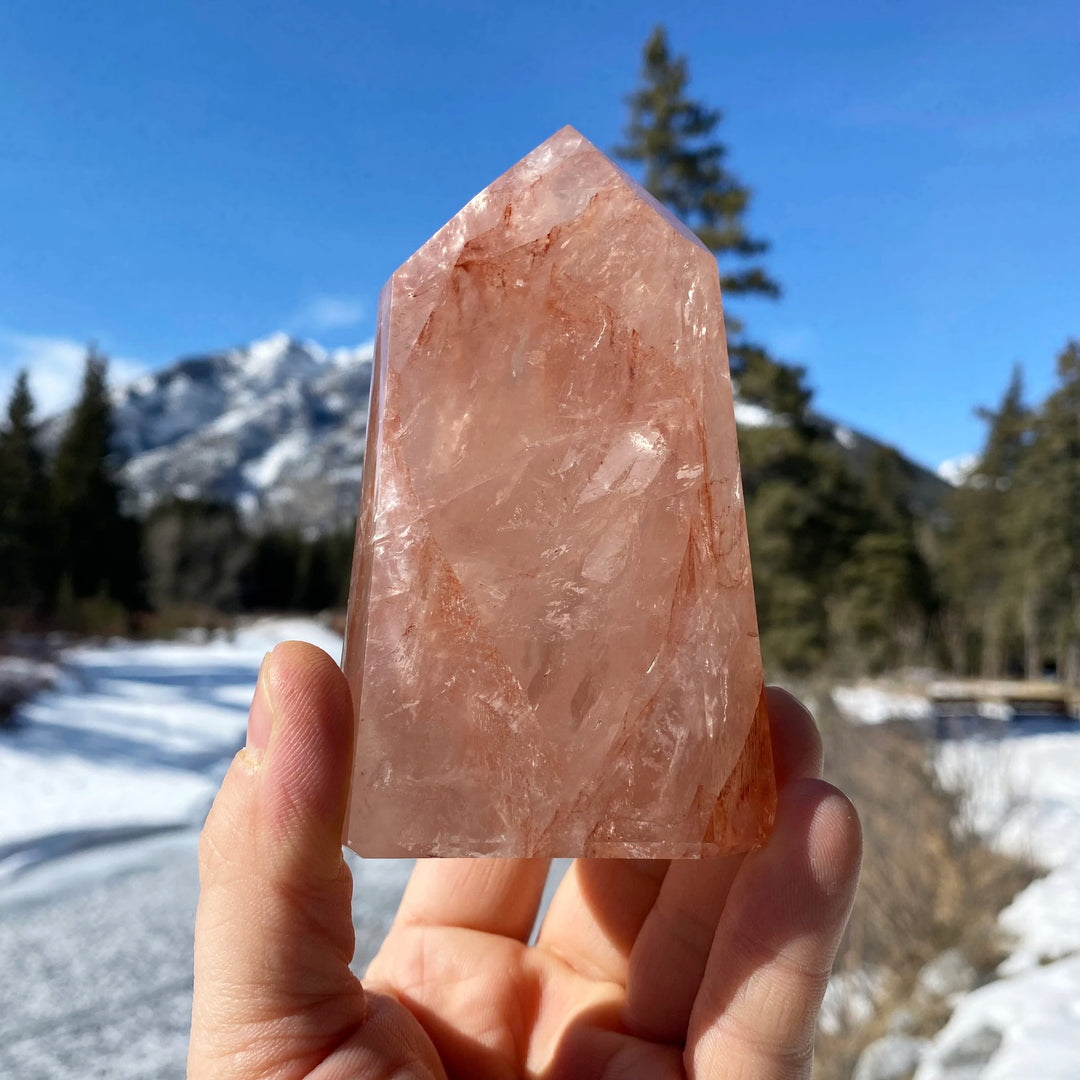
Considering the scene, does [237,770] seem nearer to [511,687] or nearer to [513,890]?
[511,687]

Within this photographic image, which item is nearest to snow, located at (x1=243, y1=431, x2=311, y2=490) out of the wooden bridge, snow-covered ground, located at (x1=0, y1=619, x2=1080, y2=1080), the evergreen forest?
the evergreen forest

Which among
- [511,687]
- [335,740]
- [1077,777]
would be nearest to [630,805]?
[511,687]

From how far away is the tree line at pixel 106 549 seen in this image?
19906 millimetres

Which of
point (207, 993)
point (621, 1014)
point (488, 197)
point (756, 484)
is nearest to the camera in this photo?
point (207, 993)

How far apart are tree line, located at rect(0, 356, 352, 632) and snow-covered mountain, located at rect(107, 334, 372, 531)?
36.4 metres

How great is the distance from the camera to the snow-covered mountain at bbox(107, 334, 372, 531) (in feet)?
277

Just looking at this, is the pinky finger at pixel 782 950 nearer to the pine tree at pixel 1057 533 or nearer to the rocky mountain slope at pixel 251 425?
the pine tree at pixel 1057 533

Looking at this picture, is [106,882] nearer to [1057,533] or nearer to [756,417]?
[756,417]

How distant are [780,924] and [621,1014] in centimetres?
45

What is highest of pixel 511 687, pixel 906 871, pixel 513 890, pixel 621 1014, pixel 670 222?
pixel 670 222

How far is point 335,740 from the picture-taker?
1.16 meters

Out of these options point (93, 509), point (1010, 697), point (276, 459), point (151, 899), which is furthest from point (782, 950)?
point (276, 459)

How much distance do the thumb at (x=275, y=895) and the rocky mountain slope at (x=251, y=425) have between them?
64.6 metres

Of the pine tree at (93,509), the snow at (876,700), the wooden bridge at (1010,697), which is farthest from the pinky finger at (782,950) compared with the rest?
the pine tree at (93,509)
